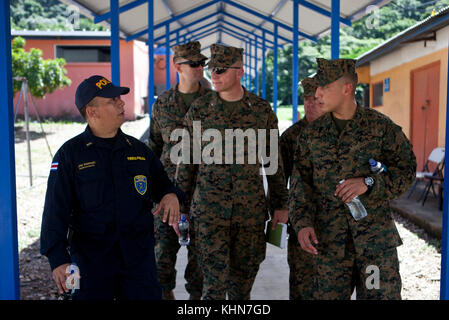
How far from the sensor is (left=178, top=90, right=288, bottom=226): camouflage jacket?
3467 mm

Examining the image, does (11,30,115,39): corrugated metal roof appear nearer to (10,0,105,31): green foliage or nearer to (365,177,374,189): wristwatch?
(10,0,105,31): green foliage

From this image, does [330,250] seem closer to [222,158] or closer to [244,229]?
[244,229]

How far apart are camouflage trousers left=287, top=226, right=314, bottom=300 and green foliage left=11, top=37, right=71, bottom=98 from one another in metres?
18.5

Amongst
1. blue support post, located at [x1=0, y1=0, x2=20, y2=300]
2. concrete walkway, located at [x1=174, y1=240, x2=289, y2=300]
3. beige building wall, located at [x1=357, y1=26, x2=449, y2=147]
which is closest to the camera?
blue support post, located at [x1=0, y1=0, x2=20, y2=300]

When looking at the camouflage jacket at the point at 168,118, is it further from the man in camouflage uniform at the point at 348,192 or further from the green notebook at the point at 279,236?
the man in camouflage uniform at the point at 348,192

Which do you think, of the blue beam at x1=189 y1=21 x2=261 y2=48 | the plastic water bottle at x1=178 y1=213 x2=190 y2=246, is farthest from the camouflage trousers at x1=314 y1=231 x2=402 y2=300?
the blue beam at x1=189 y1=21 x2=261 y2=48

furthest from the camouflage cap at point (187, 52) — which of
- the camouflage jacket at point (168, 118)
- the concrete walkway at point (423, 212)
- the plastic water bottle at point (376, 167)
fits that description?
the concrete walkway at point (423, 212)

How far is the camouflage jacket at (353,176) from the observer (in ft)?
9.14

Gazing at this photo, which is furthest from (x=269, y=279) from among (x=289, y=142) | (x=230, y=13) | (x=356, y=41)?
(x=356, y=41)

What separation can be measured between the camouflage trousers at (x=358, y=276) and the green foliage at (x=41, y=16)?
4464cm

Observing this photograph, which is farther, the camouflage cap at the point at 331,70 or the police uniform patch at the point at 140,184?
the camouflage cap at the point at 331,70

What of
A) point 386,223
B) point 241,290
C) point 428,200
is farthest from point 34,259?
point 428,200

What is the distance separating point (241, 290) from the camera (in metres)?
3.62

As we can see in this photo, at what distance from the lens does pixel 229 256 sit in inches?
139
